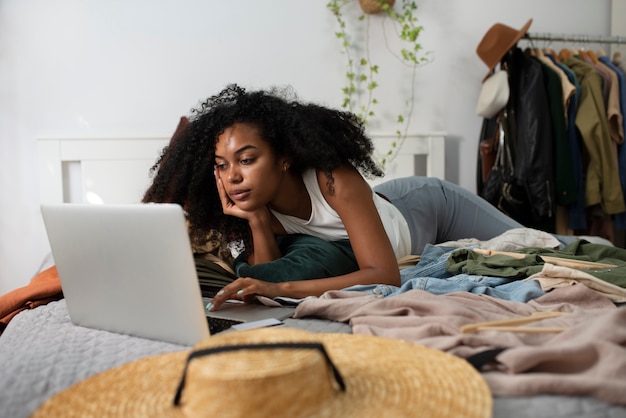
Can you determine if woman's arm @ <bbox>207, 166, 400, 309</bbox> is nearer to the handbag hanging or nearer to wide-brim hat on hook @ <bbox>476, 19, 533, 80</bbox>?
the handbag hanging

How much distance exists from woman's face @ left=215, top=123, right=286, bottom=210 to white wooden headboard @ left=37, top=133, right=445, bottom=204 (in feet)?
4.12

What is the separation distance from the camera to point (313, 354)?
2.20 feet

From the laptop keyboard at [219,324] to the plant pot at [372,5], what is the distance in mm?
2188

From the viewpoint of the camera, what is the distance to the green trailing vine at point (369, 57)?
3041 millimetres

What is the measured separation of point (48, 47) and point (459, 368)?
101 inches

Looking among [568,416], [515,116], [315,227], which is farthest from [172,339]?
[515,116]

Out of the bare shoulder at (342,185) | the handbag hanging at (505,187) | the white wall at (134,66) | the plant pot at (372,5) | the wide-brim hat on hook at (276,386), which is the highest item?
the plant pot at (372,5)

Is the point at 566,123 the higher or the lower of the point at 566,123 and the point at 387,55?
the lower

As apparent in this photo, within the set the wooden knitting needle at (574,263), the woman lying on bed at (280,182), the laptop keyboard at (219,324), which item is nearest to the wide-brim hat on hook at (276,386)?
the laptop keyboard at (219,324)

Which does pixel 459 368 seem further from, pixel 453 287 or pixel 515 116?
pixel 515 116

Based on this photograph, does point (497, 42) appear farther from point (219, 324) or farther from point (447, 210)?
point (219, 324)

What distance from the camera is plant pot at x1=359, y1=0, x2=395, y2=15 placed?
2986 mm

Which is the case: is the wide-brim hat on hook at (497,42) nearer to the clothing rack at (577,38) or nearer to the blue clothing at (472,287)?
the clothing rack at (577,38)

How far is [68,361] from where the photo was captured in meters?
0.94
